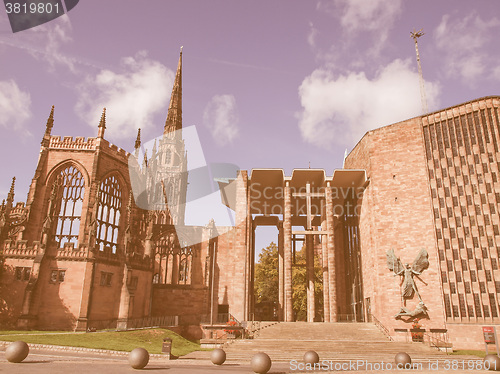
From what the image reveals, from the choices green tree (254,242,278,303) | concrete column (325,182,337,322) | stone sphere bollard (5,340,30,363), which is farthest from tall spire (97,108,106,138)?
stone sphere bollard (5,340,30,363)

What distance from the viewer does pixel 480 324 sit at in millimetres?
29453

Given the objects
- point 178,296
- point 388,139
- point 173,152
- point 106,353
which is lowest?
point 106,353

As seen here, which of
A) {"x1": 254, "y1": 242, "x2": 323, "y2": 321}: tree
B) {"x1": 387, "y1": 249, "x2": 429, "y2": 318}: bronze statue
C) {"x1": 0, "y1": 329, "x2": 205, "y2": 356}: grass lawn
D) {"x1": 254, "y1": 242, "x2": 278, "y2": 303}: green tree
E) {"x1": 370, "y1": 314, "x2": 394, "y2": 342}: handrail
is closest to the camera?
{"x1": 0, "y1": 329, "x2": 205, "y2": 356}: grass lawn

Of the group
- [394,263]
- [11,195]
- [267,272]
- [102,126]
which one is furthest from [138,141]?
[394,263]

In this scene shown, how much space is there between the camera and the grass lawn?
847 inches

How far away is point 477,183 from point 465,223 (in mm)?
3764

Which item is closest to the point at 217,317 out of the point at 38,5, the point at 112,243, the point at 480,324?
the point at 112,243

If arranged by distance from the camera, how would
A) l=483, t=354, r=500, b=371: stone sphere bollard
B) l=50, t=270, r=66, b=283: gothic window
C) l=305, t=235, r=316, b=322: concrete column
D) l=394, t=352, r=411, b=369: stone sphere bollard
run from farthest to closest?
1. l=305, t=235, r=316, b=322: concrete column
2. l=50, t=270, r=66, b=283: gothic window
3. l=394, t=352, r=411, b=369: stone sphere bollard
4. l=483, t=354, r=500, b=371: stone sphere bollard

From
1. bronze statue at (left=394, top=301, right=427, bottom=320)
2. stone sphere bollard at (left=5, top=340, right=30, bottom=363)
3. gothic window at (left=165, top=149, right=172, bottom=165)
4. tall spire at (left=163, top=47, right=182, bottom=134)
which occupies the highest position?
tall spire at (left=163, top=47, right=182, bottom=134)

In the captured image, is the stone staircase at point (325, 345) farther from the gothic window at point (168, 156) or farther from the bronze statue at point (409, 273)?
the gothic window at point (168, 156)

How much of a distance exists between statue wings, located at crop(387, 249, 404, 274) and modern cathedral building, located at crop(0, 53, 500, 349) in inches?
4.3

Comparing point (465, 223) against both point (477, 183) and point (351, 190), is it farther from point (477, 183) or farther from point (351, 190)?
point (351, 190)

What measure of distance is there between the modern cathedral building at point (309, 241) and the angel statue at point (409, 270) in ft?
0.29

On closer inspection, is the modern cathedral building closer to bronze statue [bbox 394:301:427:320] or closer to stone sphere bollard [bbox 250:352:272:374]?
bronze statue [bbox 394:301:427:320]
